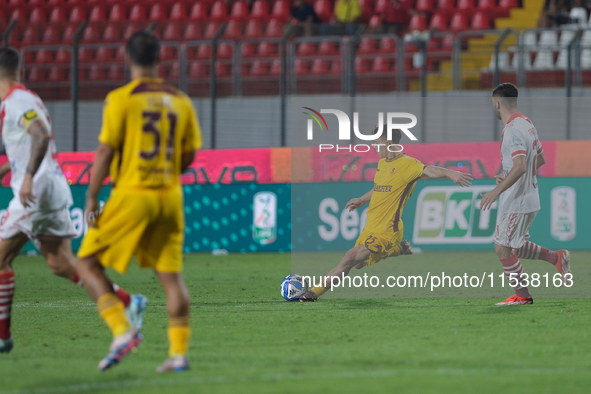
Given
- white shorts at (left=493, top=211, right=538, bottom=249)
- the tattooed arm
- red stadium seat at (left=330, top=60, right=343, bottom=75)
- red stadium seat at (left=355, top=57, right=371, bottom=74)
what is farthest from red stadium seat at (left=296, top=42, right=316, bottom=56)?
the tattooed arm

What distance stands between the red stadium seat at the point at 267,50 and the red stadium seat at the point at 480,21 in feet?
13.7

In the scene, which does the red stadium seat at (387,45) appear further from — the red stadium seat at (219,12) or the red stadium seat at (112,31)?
the red stadium seat at (112,31)

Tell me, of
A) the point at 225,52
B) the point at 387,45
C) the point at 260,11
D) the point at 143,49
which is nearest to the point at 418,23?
the point at 387,45

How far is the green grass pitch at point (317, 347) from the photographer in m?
4.46

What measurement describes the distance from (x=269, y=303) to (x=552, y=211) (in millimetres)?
6728

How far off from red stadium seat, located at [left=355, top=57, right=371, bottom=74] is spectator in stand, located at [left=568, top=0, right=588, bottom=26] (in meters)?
4.00

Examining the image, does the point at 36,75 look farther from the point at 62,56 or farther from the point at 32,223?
the point at 32,223

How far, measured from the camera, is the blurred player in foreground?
18.3 ft

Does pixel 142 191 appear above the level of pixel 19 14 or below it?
below

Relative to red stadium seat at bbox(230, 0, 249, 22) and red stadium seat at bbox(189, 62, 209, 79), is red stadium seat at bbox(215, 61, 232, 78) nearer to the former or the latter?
red stadium seat at bbox(189, 62, 209, 79)

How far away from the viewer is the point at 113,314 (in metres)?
4.76

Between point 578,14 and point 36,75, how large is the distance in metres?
10.7

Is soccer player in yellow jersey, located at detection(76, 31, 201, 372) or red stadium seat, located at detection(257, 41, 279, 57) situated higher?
red stadium seat, located at detection(257, 41, 279, 57)

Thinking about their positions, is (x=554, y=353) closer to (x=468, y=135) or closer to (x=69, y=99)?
(x=468, y=135)
